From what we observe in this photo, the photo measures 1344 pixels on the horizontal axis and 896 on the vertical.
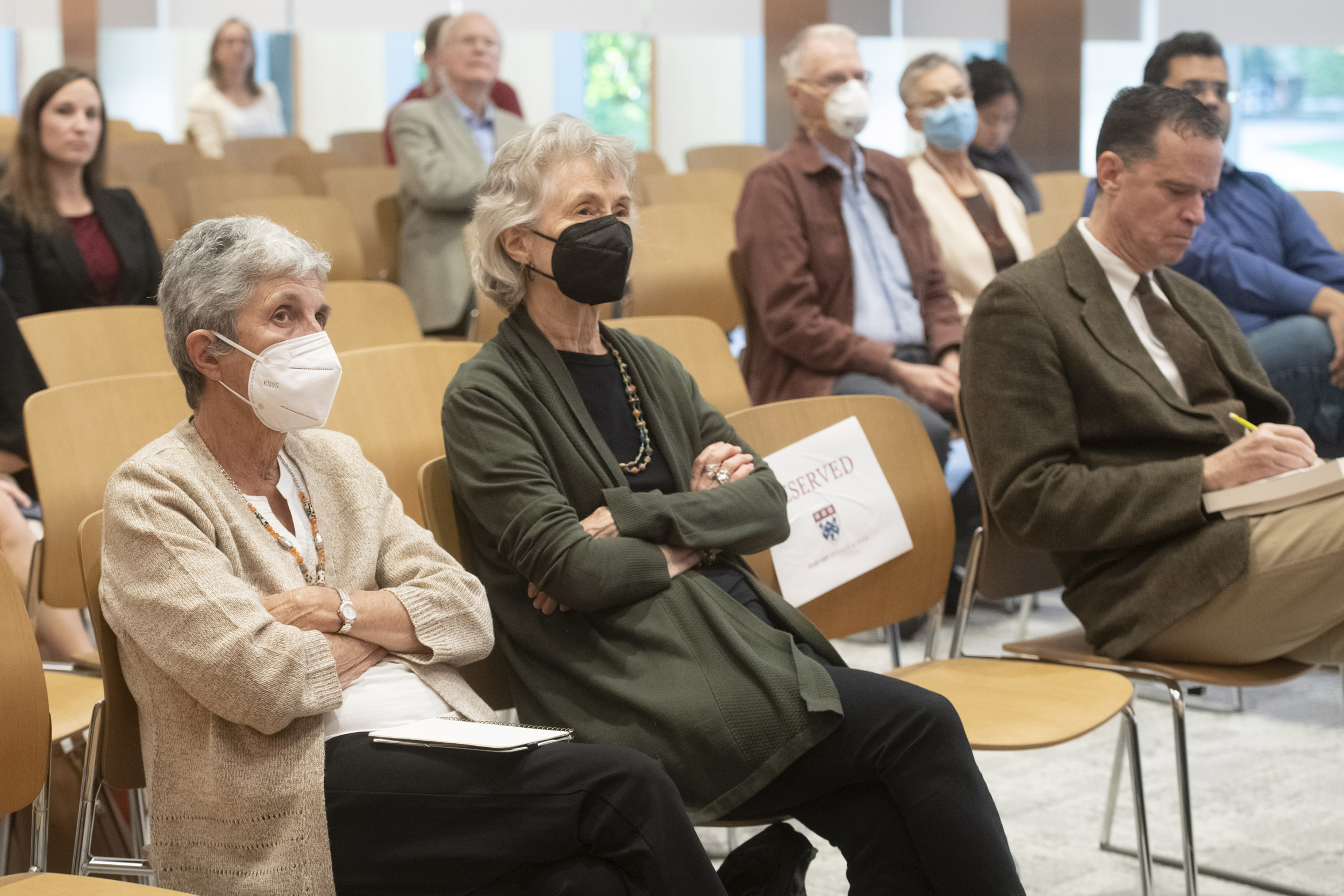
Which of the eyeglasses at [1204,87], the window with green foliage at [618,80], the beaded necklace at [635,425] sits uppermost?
the window with green foliage at [618,80]

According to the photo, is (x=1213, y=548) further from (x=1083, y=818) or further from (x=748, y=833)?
(x=748, y=833)

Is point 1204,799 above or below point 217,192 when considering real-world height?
below

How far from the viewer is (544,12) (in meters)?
8.12

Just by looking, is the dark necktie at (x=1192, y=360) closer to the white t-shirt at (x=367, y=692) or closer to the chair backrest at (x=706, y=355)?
the chair backrest at (x=706, y=355)

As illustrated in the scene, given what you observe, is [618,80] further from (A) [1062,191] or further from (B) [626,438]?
(B) [626,438]

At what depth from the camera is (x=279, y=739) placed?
1.70 m

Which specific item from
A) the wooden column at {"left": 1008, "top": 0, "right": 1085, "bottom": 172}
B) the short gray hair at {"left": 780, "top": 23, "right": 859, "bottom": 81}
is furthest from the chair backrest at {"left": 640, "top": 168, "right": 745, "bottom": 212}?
the wooden column at {"left": 1008, "top": 0, "right": 1085, "bottom": 172}

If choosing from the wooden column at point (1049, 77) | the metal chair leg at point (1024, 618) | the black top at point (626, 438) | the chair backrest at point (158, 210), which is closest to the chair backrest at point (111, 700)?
the black top at point (626, 438)

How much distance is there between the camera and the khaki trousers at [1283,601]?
7.71 ft

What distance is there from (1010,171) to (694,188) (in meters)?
1.65

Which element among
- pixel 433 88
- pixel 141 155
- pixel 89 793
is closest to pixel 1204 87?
pixel 89 793

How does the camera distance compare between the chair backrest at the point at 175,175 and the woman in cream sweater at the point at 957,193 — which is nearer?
the woman in cream sweater at the point at 957,193

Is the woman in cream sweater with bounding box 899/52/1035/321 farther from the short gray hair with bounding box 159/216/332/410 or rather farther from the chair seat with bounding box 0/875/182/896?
the chair seat with bounding box 0/875/182/896

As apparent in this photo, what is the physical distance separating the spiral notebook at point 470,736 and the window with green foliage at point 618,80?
8129 mm
